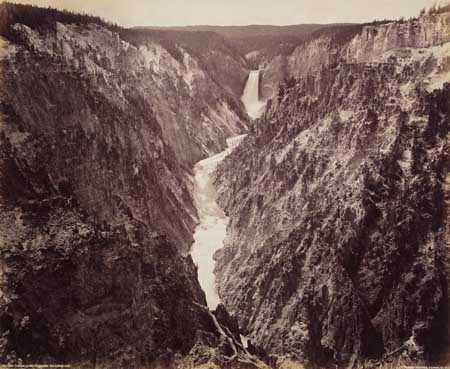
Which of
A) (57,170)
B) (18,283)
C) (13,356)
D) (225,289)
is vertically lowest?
(225,289)

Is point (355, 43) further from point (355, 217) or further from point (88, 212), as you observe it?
point (88, 212)

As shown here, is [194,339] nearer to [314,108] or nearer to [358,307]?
[358,307]

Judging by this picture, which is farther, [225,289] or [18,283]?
[225,289]

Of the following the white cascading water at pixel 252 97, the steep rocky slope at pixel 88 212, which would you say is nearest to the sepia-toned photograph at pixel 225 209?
the steep rocky slope at pixel 88 212

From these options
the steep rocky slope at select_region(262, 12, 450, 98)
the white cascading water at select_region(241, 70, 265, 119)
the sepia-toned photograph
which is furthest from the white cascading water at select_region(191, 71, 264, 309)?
the steep rocky slope at select_region(262, 12, 450, 98)

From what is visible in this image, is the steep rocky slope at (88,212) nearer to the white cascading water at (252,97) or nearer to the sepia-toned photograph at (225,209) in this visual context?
the sepia-toned photograph at (225,209)

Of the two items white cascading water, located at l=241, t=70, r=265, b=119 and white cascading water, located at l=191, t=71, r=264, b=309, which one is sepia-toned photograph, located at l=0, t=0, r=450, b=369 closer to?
white cascading water, located at l=191, t=71, r=264, b=309

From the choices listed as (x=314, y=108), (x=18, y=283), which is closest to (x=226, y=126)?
(x=314, y=108)
